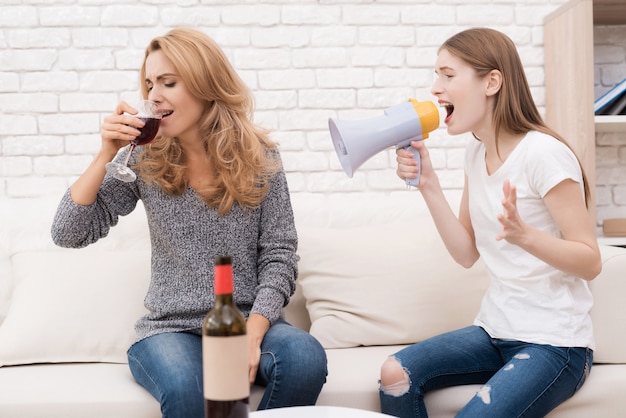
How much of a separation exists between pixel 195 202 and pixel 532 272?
0.82m

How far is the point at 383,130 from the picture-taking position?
5.16 feet

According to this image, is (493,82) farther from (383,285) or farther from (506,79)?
(383,285)

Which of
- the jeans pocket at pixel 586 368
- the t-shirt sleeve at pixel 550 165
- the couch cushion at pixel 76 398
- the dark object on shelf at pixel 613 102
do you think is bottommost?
the couch cushion at pixel 76 398

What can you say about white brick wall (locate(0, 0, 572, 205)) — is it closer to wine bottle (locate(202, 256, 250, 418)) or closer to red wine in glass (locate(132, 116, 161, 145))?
red wine in glass (locate(132, 116, 161, 145))

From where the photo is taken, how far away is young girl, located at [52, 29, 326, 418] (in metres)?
1.61

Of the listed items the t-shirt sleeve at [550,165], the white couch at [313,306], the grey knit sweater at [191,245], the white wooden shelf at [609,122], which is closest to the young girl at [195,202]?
the grey knit sweater at [191,245]

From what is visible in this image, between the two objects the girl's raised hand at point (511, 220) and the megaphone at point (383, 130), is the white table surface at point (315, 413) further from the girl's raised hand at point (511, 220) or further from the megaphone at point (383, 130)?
the megaphone at point (383, 130)

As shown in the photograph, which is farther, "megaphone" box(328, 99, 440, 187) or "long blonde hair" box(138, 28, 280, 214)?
"long blonde hair" box(138, 28, 280, 214)

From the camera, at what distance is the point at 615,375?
1.63 metres

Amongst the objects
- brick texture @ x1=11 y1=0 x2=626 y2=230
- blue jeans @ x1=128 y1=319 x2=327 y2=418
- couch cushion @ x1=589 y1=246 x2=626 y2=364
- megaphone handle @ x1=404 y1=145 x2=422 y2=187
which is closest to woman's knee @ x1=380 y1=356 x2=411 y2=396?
blue jeans @ x1=128 y1=319 x2=327 y2=418

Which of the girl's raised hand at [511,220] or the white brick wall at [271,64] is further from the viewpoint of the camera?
the white brick wall at [271,64]

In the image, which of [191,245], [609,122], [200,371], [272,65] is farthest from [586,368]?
[272,65]

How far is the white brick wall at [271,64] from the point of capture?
7.70 ft

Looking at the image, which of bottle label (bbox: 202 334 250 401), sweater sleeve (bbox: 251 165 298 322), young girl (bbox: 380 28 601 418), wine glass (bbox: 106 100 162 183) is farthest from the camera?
sweater sleeve (bbox: 251 165 298 322)
